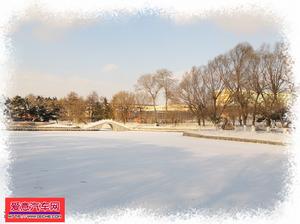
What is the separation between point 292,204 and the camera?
436 cm

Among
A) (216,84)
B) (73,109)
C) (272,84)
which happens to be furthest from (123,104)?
(272,84)

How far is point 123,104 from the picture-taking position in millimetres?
54125

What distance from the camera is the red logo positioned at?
141 inches

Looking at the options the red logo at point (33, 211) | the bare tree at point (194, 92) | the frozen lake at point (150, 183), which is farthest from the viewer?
the bare tree at point (194, 92)

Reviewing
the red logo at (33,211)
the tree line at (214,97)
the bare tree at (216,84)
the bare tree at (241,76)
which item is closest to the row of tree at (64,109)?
the tree line at (214,97)

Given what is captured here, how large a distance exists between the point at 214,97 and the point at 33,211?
1284 inches

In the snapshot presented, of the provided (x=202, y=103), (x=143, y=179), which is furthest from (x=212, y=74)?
(x=143, y=179)

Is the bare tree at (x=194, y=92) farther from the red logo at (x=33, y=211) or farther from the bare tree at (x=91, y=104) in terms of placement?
the red logo at (x=33, y=211)

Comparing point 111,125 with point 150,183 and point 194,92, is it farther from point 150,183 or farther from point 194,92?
point 150,183

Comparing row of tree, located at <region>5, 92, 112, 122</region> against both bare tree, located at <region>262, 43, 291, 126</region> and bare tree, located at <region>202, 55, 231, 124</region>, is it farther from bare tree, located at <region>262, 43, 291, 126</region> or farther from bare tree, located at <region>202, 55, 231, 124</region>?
bare tree, located at <region>262, 43, 291, 126</region>

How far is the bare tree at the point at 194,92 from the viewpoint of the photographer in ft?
125

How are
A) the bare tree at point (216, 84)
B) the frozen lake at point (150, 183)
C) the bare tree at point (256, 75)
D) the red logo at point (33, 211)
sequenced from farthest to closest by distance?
the bare tree at point (216, 84)
the bare tree at point (256, 75)
the frozen lake at point (150, 183)
the red logo at point (33, 211)

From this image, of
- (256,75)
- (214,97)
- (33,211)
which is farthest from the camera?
(214,97)

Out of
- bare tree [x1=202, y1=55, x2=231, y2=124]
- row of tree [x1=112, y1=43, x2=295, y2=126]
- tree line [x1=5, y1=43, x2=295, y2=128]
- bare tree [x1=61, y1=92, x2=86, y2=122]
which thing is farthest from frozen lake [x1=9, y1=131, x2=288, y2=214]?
bare tree [x1=61, y1=92, x2=86, y2=122]
